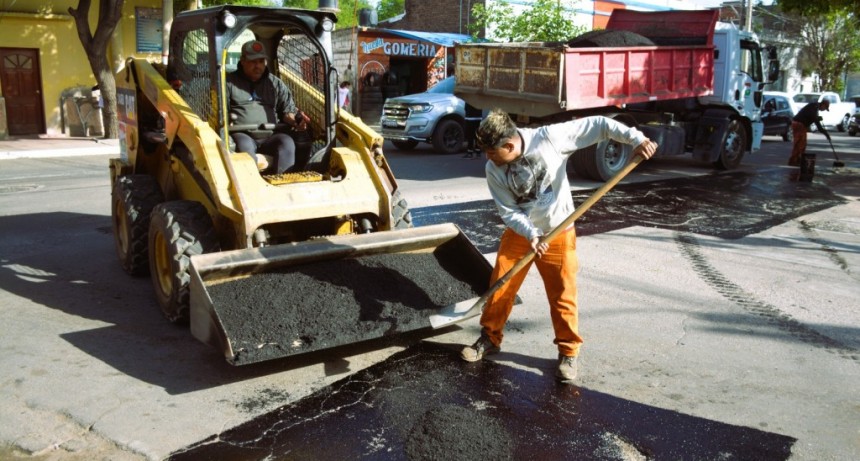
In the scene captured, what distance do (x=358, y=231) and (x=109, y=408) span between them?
2.33 meters

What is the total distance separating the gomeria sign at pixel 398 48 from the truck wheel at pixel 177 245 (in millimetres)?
20929

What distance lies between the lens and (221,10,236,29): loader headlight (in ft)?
17.8

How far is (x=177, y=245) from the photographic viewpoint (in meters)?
5.18

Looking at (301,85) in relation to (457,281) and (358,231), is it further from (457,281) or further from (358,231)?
(457,281)

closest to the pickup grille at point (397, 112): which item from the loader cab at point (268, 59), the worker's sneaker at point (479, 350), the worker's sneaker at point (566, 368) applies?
the loader cab at point (268, 59)

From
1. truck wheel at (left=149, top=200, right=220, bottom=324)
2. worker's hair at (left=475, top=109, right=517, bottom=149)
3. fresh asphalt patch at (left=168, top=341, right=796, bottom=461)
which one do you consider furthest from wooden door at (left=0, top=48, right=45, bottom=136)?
worker's hair at (left=475, top=109, right=517, bottom=149)

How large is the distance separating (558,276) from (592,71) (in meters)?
8.21

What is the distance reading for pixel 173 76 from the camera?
638 centimetres

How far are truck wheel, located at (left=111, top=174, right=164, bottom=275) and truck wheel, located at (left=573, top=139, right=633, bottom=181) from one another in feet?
26.1

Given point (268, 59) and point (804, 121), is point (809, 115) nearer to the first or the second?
point (804, 121)

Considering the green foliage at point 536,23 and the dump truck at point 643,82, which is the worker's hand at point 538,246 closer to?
the dump truck at point 643,82

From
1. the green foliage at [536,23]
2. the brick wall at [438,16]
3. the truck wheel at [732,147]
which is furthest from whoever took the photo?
the brick wall at [438,16]

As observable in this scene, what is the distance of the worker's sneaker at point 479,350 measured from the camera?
487cm

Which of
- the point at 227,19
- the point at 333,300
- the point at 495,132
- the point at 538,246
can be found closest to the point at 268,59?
the point at 227,19
